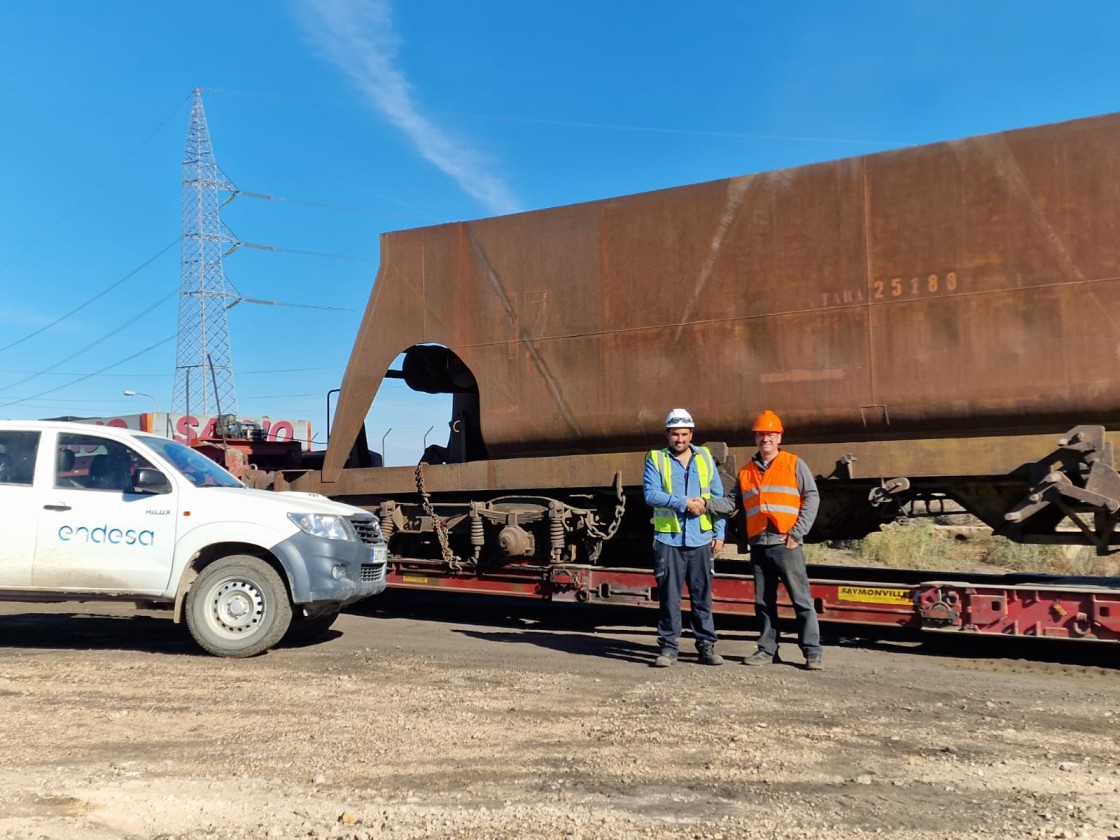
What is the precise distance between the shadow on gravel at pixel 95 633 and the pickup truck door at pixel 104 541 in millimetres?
690

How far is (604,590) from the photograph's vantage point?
8195 mm

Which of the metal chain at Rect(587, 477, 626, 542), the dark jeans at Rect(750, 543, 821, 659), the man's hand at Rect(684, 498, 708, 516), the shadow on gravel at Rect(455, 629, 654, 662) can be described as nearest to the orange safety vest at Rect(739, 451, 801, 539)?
the dark jeans at Rect(750, 543, 821, 659)

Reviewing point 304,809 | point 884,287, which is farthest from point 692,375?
point 304,809

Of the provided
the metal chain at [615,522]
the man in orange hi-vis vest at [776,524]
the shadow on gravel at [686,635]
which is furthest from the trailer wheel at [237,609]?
the man in orange hi-vis vest at [776,524]

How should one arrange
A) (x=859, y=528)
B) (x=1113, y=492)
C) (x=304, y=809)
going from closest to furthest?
1. (x=304, y=809)
2. (x=1113, y=492)
3. (x=859, y=528)

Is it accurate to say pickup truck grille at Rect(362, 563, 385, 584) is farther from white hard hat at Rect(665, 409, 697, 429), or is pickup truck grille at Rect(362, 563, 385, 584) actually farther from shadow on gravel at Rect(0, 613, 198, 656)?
white hard hat at Rect(665, 409, 697, 429)

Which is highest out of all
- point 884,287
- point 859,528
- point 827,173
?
point 827,173

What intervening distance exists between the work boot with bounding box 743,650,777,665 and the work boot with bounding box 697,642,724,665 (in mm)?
196

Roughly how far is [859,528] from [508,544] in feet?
10.3

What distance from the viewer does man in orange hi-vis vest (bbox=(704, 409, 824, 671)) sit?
6578mm

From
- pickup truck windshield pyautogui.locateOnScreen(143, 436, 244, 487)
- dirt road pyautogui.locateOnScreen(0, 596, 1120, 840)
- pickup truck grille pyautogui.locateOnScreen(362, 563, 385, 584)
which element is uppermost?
pickup truck windshield pyautogui.locateOnScreen(143, 436, 244, 487)

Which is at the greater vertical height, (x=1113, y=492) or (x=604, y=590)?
(x=1113, y=492)

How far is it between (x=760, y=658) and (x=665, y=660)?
697 mm

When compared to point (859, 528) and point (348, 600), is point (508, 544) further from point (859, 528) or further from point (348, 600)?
point (859, 528)
